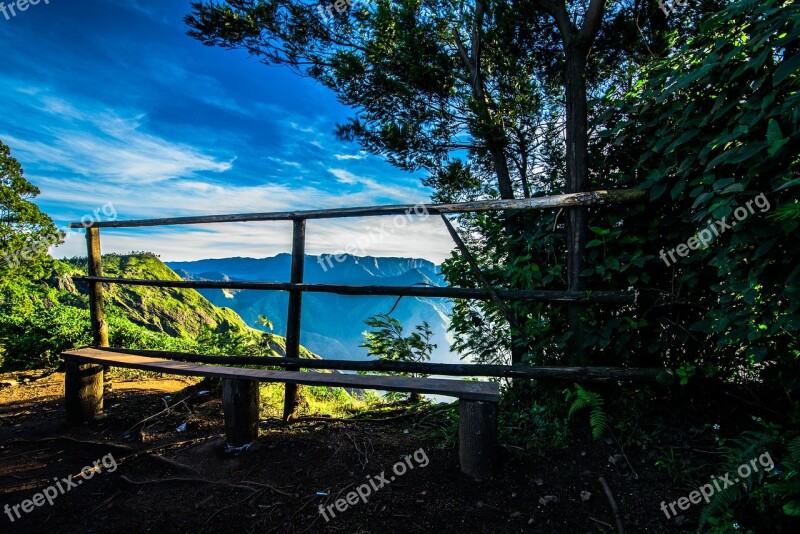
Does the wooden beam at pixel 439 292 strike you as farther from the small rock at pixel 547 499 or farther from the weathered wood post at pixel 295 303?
the small rock at pixel 547 499

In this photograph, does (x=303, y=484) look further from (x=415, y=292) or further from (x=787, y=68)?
(x=787, y=68)

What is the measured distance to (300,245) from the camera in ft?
10.7

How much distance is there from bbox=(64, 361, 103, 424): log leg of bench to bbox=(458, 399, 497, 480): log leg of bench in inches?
145

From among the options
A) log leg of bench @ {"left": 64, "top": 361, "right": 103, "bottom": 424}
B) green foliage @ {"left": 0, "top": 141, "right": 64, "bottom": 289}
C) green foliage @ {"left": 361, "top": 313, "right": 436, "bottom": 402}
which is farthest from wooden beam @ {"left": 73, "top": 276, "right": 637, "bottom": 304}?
green foliage @ {"left": 0, "top": 141, "right": 64, "bottom": 289}

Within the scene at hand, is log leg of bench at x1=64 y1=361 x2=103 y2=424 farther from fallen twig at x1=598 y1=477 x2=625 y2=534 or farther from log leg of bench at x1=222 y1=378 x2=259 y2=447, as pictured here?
fallen twig at x1=598 y1=477 x2=625 y2=534

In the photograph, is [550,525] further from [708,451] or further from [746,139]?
[746,139]

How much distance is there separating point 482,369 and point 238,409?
6.41 ft

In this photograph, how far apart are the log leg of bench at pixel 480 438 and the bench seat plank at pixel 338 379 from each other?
0.25 feet

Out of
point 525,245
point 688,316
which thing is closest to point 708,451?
point 688,316

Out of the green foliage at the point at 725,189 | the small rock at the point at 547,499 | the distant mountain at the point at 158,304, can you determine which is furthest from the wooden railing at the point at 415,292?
the distant mountain at the point at 158,304

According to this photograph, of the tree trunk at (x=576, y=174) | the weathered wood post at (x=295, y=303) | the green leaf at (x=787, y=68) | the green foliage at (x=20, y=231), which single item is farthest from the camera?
the green foliage at (x=20, y=231)

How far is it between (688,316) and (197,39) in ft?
18.9

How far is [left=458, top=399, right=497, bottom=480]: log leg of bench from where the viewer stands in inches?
90.3

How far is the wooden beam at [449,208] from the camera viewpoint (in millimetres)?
2631
